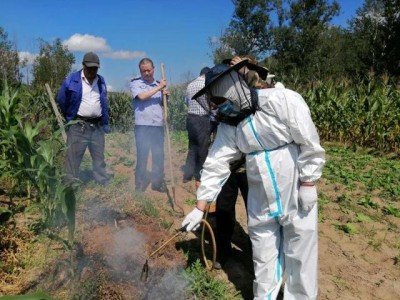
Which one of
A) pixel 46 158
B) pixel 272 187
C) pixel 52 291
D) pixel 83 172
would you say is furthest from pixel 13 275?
pixel 83 172

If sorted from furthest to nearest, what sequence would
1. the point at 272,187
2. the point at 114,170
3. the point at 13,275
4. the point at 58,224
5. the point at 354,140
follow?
the point at 354,140
the point at 114,170
the point at 58,224
the point at 13,275
the point at 272,187

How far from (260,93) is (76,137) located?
10.9 feet

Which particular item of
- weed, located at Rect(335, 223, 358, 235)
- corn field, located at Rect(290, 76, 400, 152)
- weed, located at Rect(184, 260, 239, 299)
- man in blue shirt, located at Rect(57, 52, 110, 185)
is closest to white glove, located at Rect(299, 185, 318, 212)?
weed, located at Rect(184, 260, 239, 299)

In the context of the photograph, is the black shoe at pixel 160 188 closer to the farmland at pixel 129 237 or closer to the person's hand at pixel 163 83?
the farmland at pixel 129 237

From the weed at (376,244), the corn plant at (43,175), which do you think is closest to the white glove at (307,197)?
the corn plant at (43,175)

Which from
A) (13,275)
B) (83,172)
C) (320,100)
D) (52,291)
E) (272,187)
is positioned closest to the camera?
(272,187)

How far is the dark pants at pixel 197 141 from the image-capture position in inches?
235

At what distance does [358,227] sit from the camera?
4.53 meters

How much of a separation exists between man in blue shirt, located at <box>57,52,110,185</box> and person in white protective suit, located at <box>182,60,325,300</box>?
2705 mm

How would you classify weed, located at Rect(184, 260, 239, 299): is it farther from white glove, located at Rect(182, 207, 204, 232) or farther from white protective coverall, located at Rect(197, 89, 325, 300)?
white glove, located at Rect(182, 207, 204, 232)

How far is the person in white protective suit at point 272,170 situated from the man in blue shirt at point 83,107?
2705 mm

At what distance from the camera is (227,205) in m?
3.42

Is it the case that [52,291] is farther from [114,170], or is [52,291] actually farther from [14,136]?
[114,170]

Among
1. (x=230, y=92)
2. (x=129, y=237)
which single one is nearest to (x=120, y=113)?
(x=129, y=237)
